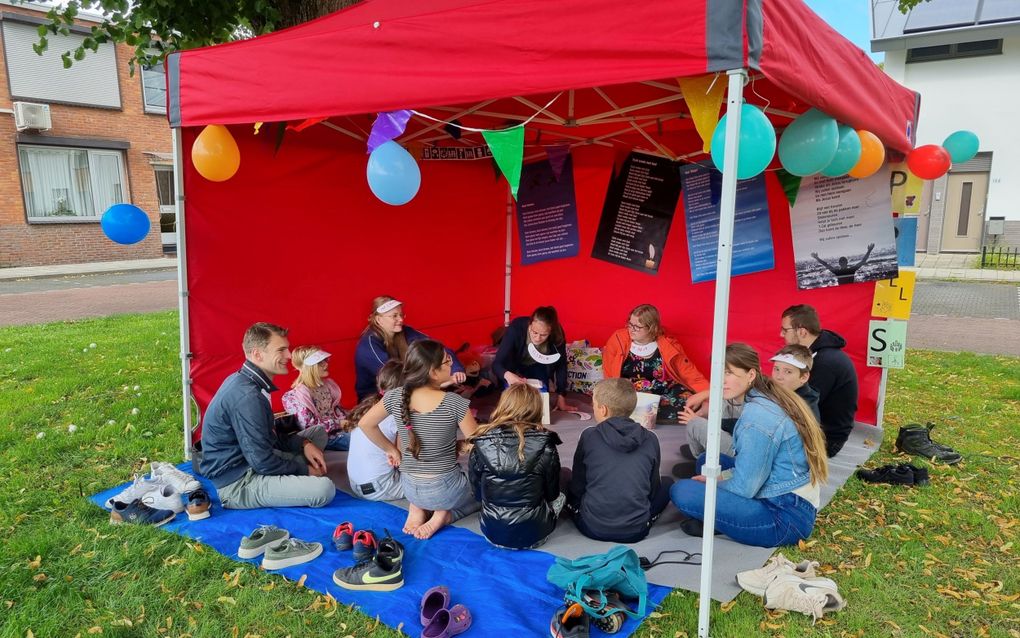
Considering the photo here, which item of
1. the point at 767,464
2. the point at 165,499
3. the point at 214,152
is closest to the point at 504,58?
the point at 214,152

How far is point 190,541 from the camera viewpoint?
356 cm

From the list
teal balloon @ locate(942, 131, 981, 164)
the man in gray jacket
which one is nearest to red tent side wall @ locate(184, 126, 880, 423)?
the man in gray jacket

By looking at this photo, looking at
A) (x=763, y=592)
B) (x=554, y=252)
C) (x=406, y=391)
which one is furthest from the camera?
(x=554, y=252)

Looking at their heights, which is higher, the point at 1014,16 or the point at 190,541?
the point at 1014,16

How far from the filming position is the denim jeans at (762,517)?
3.42m

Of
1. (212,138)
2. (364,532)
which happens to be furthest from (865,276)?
(212,138)

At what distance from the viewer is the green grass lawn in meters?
2.90

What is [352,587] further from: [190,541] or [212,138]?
[212,138]

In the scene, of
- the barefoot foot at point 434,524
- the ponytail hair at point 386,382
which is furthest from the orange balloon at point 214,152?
the barefoot foot at point 434,524

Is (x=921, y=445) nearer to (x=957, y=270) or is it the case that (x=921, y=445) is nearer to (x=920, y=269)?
(x=920, y=269)

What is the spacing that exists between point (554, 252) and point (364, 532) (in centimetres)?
433

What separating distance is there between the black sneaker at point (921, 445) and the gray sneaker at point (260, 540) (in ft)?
14.8

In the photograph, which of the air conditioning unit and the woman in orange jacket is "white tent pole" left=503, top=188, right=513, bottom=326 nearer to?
the woman in orange jacket

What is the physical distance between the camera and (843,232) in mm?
5301
